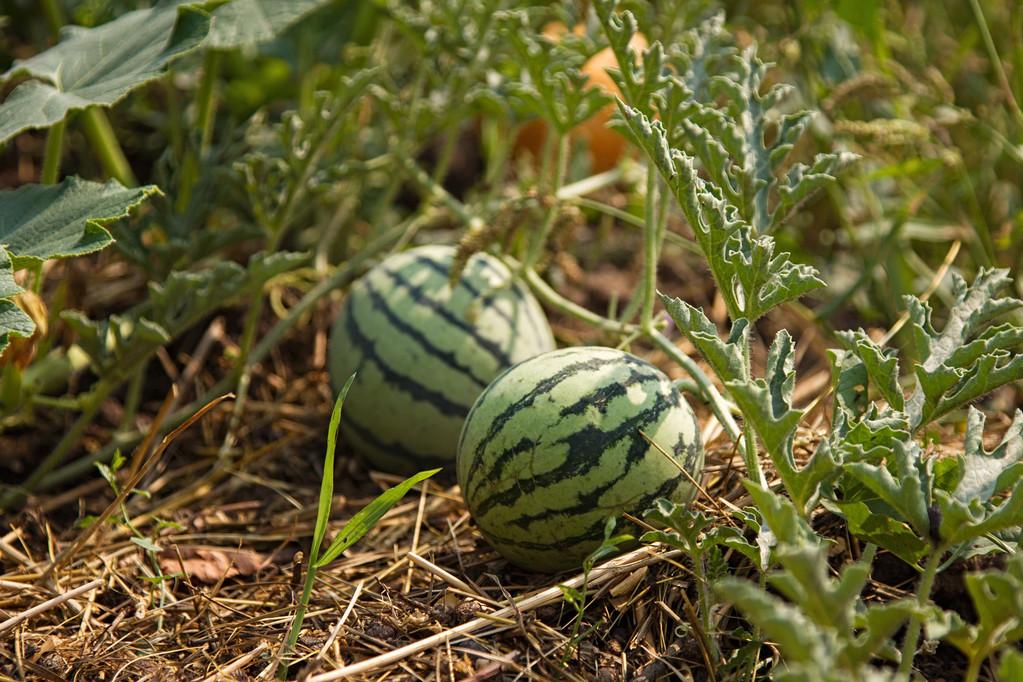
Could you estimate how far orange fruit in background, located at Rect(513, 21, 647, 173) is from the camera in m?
3.68

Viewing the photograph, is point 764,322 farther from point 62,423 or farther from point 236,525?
point 62,423

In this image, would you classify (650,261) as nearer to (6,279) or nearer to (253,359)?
(253,359)

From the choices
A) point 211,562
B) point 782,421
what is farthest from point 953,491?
point 211,562

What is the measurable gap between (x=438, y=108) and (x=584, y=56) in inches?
24.1

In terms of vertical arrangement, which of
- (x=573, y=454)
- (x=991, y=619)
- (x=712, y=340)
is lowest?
(x=573, y=454)

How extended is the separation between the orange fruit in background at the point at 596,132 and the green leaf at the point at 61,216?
1828 mm

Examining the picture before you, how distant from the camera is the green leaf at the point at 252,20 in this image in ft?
8.52

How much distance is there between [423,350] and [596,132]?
1.62m

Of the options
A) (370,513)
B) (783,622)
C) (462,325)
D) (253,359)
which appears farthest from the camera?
(253,359)

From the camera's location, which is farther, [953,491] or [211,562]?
[211,562]

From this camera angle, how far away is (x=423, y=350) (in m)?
2.55

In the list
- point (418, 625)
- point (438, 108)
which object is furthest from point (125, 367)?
point (438, 108)

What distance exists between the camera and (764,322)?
11.4 ft

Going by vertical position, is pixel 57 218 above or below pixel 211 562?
above
